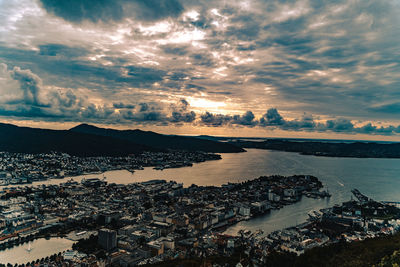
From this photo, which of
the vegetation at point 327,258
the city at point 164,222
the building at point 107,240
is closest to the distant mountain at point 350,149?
the city at point 164,222

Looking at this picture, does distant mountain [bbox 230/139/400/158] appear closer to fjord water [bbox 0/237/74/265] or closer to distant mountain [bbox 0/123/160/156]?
distant mountain [bbox 0/123/160/156]

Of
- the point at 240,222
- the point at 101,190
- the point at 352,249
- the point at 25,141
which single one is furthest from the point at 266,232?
the point at 25,141

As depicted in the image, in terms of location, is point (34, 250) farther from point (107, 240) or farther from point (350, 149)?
point (350, 149)

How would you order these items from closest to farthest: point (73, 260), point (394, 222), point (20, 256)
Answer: point (73, 260)
point (20, 256)
point (394, 222)

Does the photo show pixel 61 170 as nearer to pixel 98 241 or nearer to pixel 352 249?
pixel 98 241

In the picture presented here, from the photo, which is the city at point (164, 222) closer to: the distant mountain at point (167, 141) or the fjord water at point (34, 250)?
the fjord water at point (34, 250)

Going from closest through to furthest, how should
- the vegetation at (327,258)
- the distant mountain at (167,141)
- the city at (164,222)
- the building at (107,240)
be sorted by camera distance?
the vegetation at (327,258) → the city at (164,222) → the building at (107,240) → the distant mountain at (167,141)
